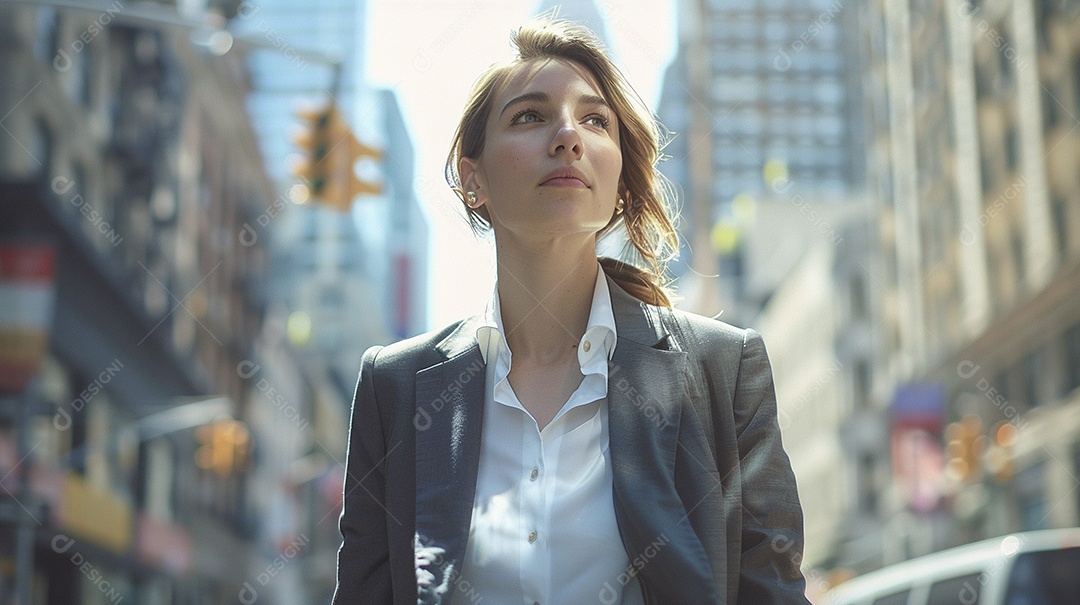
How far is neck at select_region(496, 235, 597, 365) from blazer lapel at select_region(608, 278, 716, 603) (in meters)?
0.11

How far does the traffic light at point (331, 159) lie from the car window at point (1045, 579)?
6436 millimetres

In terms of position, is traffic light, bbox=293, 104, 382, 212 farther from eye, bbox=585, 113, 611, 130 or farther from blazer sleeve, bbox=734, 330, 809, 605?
blazer sleeve, bbox=734, 330, 809, 605

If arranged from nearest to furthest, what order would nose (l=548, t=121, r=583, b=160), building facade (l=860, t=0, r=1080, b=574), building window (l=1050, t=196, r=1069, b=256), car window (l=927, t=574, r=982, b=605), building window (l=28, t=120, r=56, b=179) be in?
nose (l=548, t=121, r=583, b=160), car window (l=927, t=574, r=982, b=605), building window (l=28, t=120, r=56, b=179), building window (l=1050, t=196, r=1069, b=256), building facade (l=860, t=0, r=1080, b=574)

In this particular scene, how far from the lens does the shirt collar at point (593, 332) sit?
2.53 m

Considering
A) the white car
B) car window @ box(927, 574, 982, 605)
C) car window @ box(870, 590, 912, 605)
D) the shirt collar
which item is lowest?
car window @ box(870, 590, 912, 605)

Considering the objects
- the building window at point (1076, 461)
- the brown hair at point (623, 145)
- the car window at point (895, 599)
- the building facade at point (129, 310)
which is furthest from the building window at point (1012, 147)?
the brown hair at point (623, 145)

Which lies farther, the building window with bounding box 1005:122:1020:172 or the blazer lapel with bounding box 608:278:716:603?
the building window with bounding box 1005:122:1020:172

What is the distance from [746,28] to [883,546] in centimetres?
7939

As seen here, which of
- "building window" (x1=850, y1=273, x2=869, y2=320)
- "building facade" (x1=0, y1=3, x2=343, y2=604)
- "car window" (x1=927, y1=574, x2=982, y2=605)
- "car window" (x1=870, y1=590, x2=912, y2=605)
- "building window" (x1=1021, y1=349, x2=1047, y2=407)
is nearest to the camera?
"car window" (x1=927, y1=574, x2=982, y2=605)

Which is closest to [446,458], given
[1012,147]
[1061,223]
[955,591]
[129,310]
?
[955,591]

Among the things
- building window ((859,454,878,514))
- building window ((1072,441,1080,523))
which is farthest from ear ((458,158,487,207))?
→ building window ((859,454,878,514))

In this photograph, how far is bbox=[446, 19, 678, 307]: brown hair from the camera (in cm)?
268

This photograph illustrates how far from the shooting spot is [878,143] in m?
49.2

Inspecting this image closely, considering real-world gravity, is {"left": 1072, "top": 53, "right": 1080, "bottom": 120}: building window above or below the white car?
above
